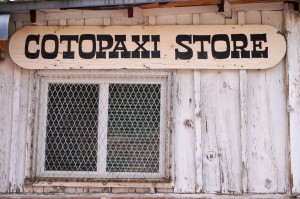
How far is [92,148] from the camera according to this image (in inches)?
241

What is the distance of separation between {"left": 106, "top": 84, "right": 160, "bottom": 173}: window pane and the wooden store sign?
1.32 ft

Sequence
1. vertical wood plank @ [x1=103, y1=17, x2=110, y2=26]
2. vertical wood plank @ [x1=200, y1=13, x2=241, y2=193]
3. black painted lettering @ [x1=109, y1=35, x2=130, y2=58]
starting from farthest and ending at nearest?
vertical wood plank @ [x1=103, y1=17, x2=110, y2=26] < black painted lettering @ [x1=109, y1=35, x2=130, y2=58] < vertical wood plank @ [x1=200, y1=13, x2=241, y2=193]

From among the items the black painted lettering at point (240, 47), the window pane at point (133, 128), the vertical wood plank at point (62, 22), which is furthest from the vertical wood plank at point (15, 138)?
the black painted lettering at point (240, 47)

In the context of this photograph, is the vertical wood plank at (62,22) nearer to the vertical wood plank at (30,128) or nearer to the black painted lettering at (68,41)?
the black painted lettering at (68,41)

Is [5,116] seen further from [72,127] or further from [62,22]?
[62,22]

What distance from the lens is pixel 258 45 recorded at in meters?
6.00

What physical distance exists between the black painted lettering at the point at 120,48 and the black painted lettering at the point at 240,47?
1506mm

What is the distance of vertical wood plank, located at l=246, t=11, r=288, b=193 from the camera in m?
5.85

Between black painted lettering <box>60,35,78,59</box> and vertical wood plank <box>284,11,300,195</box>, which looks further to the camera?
black painted lettering <box>60,35,78,59</box>

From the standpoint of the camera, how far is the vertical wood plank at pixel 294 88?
579 centimetres

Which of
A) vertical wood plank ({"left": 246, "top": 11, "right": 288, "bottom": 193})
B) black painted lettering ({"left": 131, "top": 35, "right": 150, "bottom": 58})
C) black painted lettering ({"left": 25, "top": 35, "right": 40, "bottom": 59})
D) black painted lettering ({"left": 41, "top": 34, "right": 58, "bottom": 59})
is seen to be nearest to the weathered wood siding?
vertical wood plank ({"left": 246, "top": 11, "right": 288, "bottom": 193})

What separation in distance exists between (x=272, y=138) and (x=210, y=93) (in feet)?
3.47

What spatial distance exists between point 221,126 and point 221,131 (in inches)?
2.8

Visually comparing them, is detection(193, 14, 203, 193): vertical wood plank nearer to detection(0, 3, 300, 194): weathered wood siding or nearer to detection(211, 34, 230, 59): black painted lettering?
detection(0, 3, 300, 194): weathered wood siding
